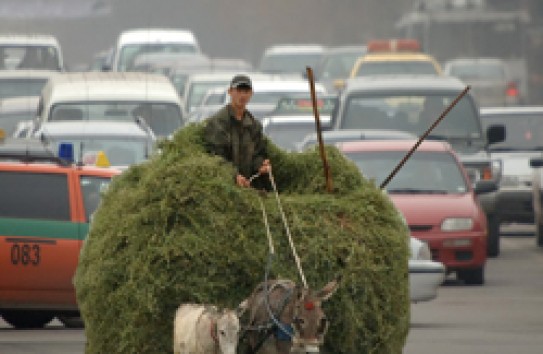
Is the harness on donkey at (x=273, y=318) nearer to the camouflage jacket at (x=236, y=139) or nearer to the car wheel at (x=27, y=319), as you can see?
the camouflage jacket at (x=236, y=139)

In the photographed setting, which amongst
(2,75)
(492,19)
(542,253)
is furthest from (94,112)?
(492,19)

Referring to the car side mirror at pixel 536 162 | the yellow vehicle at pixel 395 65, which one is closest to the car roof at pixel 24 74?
the yellow vehicle at pixel 395 65

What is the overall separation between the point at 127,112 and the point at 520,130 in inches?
220

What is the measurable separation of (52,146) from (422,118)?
20.2 ft

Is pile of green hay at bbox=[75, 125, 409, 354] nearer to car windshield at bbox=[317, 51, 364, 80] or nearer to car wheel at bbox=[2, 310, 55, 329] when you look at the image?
car wheel at bbox=[2, 310, 55, 329]

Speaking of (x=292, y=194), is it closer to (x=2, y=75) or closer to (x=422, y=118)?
(x=422, y=118)

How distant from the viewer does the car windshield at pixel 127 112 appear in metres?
23.7

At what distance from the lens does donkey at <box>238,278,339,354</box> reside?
8.76 m

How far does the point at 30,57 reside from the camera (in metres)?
34.6

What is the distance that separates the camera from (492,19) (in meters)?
48.0

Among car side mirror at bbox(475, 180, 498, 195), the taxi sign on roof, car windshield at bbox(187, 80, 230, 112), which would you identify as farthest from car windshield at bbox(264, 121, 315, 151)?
car windshield at bbox(187, 80, 230, 112)

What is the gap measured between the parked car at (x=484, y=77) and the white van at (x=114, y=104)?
2069cm

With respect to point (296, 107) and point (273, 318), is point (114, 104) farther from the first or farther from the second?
point (273, 318)

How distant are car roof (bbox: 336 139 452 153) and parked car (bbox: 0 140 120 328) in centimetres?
506
